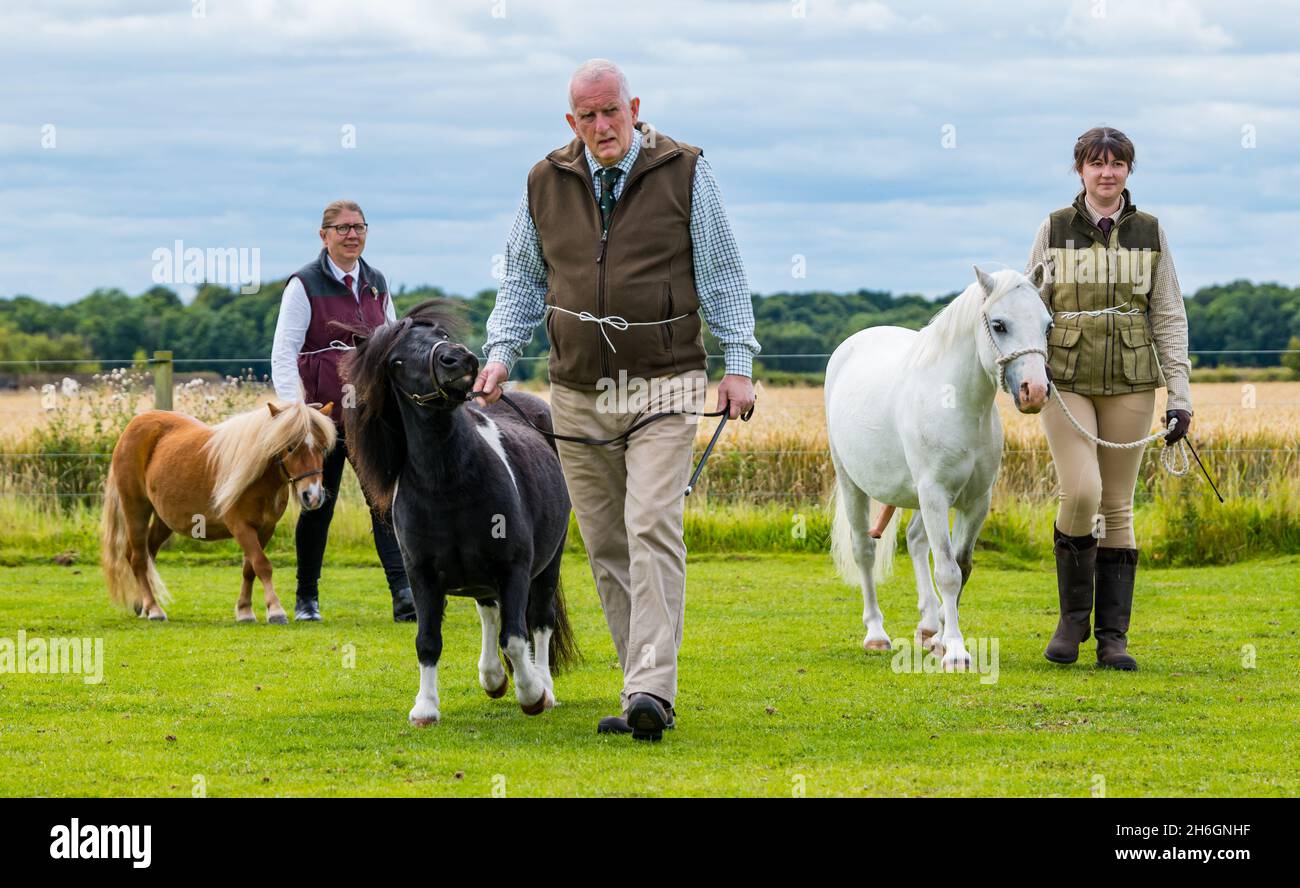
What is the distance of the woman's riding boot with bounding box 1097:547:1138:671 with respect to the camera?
23.5 ft

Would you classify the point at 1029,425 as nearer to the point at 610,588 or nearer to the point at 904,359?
the point at 904,359

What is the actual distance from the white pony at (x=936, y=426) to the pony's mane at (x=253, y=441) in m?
3.01

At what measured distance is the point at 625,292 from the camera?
5.41 m

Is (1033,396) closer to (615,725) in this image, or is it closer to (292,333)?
(615,725)

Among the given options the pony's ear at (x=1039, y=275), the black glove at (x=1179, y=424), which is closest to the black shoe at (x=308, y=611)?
the pony's ear at (x=1039, y=275)

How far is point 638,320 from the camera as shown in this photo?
5426mm

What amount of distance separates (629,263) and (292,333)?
4038 millimetres

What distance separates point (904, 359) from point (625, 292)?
2884 mm

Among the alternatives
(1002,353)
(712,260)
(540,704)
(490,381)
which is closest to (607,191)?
(712,260)

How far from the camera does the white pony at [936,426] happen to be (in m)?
6.76

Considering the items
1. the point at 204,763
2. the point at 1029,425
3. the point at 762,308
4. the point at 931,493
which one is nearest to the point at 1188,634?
the point at 931,493

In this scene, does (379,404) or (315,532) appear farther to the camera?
(315,532)
